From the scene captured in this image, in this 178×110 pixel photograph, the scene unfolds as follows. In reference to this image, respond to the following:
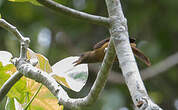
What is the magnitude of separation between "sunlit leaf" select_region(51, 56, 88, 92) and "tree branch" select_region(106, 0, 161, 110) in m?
0.33

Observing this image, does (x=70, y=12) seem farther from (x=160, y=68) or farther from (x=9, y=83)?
(x=160, y=68)

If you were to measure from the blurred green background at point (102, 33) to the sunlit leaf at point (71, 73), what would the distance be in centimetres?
200

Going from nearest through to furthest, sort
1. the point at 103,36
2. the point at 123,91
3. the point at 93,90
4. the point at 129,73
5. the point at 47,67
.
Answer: the point at 129,73 → the point at 93,90 → the point at 47,67 → the point at 123,91 → the point at 103,36

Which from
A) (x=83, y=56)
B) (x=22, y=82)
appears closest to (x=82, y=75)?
(x=83, y=56)

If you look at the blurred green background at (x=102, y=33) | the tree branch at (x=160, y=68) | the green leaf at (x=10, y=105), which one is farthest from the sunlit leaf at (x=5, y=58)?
the blurred green background at (x=102, y=33)

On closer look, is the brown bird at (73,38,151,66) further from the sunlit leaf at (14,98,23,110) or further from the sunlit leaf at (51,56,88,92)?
the sunlit leaf at (14,98,23,110)

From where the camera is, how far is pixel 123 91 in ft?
11.7

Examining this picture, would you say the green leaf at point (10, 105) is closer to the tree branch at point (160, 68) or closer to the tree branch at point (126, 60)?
the tree branch at point (126, 60)

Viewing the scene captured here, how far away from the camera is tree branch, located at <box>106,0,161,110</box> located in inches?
29.6

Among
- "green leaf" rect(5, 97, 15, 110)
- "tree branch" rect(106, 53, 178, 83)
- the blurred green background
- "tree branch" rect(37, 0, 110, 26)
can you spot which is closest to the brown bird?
"tree branch" rect(37, 0, 110, 26)

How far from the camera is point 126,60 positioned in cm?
86

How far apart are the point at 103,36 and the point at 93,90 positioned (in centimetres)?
292

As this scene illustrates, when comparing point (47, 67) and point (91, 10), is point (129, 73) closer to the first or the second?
point (47, 67)

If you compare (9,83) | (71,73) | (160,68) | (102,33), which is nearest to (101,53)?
(71,73)
